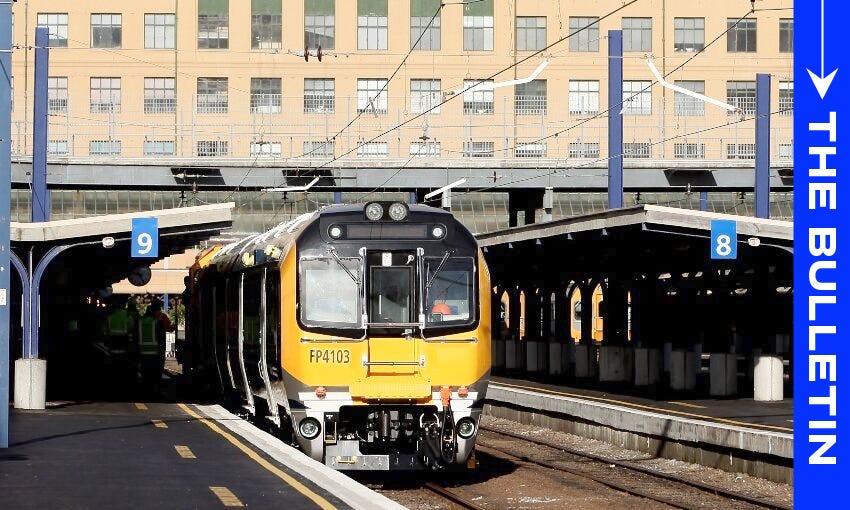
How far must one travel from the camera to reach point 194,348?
96.5ft

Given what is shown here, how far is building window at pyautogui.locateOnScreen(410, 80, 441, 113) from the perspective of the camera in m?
62.3

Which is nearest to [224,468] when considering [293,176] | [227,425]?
[227,425]

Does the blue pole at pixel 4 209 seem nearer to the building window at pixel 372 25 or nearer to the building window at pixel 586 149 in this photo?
the building window at pixel 586 149

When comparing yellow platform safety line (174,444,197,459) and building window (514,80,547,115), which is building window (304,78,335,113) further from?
yellow platform safety line (174,444,197,459)

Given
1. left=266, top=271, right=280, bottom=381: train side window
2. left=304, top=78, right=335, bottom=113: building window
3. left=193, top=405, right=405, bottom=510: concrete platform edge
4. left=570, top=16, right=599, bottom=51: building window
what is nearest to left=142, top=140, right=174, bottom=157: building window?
left=304, top=78, right=335, bottom=113: building window

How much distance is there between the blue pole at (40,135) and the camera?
35.1 metres

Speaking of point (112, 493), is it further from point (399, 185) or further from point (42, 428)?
point (399, 185)

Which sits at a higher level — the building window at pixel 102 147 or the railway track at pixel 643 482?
the building window at pixel 102 147

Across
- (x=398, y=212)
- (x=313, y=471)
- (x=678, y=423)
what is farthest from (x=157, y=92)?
(x=313, y=471)

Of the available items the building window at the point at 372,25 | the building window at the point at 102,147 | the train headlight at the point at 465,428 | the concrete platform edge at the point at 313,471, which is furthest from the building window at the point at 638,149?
the train headlight at the point at 465,428

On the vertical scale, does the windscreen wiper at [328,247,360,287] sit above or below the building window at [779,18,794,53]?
below

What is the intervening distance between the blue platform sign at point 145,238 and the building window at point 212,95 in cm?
3995
